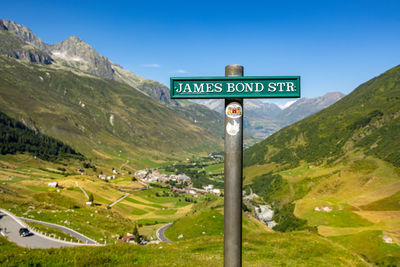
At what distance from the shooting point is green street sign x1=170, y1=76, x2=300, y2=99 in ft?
31.3

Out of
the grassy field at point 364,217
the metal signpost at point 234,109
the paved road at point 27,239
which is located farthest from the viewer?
the grassy field at point 364,217

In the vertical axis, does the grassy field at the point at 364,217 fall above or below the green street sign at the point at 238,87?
below

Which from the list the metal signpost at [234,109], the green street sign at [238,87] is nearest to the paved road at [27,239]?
the metal signpost at [234,109]

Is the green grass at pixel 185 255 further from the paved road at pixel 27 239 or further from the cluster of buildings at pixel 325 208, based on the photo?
the cluster of buildings at pixel 325 208

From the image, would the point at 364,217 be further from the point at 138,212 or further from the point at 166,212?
the point at 138,212

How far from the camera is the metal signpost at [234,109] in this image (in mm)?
9430

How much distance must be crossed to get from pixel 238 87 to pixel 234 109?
2.36 ft

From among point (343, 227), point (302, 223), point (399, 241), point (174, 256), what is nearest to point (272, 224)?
point (302, 223)

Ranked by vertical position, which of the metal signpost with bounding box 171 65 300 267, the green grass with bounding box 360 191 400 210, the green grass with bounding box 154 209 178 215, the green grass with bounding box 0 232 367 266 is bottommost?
the green grass with bounding box 154 209 178 215

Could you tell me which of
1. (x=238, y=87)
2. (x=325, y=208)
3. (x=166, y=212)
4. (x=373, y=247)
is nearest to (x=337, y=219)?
(x=325, y=208)

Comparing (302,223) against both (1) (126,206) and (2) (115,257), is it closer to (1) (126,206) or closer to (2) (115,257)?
(1) (126,206)

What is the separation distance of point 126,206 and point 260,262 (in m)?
160

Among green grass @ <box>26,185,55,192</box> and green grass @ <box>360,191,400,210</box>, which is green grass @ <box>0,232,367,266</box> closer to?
green grass @ <box>26,185,55,192</box>

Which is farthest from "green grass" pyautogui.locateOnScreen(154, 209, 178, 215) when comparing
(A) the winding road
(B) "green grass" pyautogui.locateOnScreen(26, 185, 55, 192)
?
(A) the winding road
